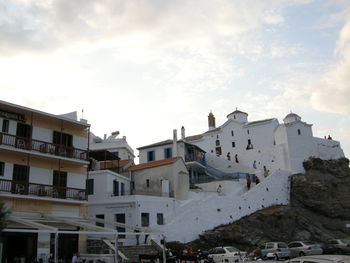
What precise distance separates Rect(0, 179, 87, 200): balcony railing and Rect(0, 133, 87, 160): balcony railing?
2515 mm

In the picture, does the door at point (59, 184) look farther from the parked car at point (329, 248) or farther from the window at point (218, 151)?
the window at point (218, 151)

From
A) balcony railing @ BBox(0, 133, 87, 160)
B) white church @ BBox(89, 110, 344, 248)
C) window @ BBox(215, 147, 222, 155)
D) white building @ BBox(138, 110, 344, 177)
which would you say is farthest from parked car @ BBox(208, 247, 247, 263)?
window @ BBox(215, 147, 222, 155)

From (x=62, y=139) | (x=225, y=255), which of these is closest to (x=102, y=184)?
(x=62, y=139)

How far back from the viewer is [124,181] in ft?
132

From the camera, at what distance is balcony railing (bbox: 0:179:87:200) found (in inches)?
→ 1040

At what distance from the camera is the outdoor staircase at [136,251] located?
28.8m

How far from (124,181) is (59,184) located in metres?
10.9

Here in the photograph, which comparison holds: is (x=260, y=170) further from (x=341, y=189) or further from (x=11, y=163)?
(x=11, y=163)

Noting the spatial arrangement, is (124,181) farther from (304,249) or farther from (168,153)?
(304,249)

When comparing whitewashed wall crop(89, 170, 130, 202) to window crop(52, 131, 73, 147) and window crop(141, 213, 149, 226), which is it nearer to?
window crop(141, 213, 149, 226)

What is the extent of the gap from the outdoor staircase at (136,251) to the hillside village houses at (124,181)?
561 millimetres

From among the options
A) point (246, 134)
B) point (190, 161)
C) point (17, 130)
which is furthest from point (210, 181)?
point (17, 130)

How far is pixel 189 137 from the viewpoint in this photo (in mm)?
68312

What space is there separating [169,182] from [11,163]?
16.3m
